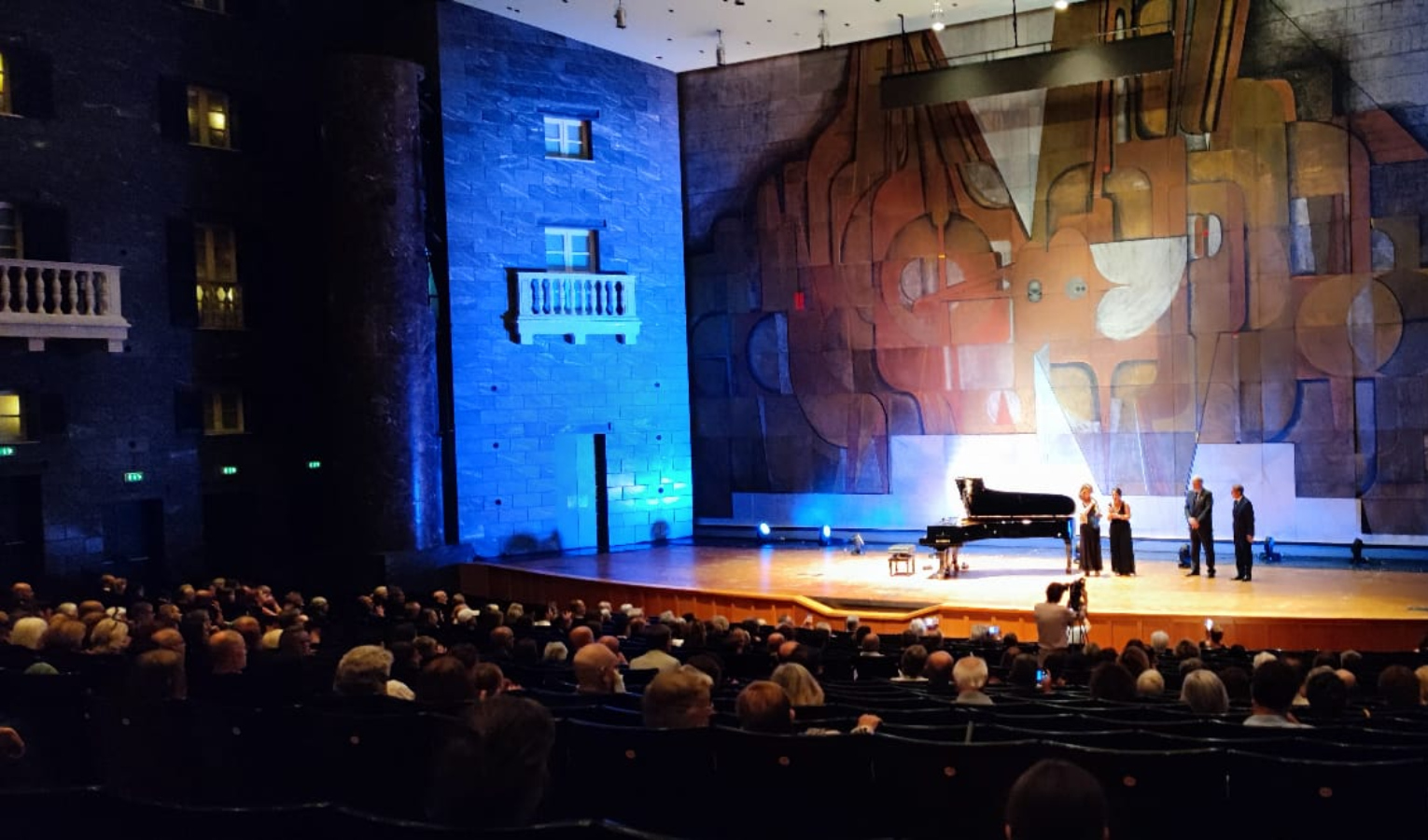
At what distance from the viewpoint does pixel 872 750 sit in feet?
12.3

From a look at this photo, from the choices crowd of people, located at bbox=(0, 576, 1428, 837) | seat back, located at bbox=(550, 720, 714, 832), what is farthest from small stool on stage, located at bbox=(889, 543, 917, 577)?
seat back, located at bbox=(550, 720, 714, 832)

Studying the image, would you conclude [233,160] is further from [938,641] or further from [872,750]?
[872,750]

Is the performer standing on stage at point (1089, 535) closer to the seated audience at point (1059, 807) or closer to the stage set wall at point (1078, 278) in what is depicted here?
the stage set wall at point (1078, 278)

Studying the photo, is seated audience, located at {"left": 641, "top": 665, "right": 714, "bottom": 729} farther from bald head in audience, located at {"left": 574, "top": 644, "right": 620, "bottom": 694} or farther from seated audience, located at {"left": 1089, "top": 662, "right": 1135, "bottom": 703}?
seated audience, located at {"left": 1089, "top": 662, "right": 1135, "bottom": 703}

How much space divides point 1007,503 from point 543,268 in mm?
8061

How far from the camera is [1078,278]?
1811 centimetres

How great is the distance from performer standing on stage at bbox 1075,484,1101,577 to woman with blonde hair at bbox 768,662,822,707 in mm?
11202

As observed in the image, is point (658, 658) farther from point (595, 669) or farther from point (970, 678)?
point (970, 678)

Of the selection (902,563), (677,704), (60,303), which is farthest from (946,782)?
(60,303)

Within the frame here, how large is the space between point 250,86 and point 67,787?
651 inches

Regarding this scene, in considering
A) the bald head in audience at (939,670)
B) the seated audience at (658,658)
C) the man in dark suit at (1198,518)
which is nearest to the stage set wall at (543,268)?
the man in dark suit at (1198,518)

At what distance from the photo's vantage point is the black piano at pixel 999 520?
15852 millimetres

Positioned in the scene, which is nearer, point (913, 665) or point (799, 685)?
point (799, 685)

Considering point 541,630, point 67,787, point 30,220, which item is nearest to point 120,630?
point 541,630
